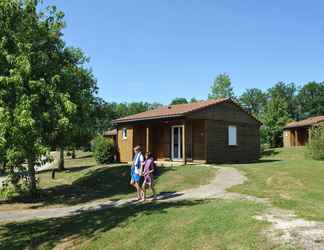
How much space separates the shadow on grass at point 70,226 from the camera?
9.34 metres

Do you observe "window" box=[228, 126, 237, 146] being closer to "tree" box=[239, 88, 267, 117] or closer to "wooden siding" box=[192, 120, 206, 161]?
"wooden siding" box=[192, 120, 206, 161]

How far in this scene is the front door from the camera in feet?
78.1

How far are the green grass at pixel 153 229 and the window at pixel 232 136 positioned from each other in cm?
1360

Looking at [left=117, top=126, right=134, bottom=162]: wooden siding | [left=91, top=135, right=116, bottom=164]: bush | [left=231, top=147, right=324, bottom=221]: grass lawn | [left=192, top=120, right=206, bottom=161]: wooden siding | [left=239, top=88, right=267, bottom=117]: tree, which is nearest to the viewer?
[left=231, top=147, right=324, bottom=221]: grass lawn

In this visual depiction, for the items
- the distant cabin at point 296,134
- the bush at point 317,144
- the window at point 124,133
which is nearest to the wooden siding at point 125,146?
the window at point 124,133

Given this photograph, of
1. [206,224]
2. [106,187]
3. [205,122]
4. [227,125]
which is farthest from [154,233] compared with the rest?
[227,125]

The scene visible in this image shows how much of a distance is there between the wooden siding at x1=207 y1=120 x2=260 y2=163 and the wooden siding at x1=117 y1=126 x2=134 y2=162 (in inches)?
235

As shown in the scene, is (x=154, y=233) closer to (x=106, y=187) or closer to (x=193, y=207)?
(x=193, y=207)

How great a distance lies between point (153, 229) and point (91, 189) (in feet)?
31.8

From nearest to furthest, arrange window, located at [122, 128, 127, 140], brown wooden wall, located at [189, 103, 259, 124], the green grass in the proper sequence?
the green grass
brown wooden wall, located at [189, 103, 259, 124]
window, located at [122, 128, 127, 140]

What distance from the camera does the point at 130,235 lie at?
8820 millimetres

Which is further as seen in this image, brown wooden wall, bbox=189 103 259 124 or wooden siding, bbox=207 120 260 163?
wooden siding, bbox=207 120 260 163

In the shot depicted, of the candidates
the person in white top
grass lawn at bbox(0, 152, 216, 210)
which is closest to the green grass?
the person in white top

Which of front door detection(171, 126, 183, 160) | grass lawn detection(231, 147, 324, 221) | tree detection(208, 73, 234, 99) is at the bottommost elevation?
grass lawn detection(231, 147, 324, 221)
